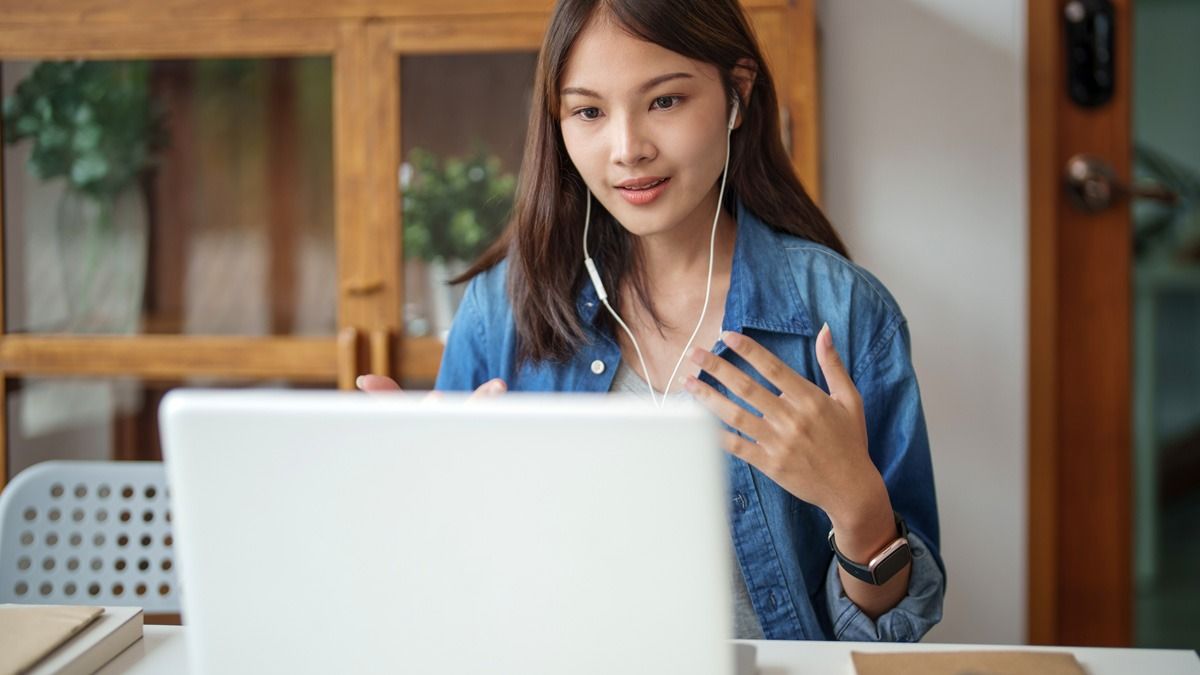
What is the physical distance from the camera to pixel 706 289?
138cm

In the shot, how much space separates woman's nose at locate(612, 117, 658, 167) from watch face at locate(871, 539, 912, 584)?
0.45 metres

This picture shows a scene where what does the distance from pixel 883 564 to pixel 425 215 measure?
3.66ft

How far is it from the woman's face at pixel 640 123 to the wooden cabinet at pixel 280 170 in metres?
0.59

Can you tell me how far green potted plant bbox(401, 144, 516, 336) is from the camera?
6.42ft

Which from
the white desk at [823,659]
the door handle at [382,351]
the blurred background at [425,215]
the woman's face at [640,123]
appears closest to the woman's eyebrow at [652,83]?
the woman's face at [640,123]

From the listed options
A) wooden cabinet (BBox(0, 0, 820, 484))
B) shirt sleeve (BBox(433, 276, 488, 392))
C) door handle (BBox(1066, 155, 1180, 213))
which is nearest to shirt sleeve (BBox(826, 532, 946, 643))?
shirt sleeve (BBox(433, 276, 488, 392))

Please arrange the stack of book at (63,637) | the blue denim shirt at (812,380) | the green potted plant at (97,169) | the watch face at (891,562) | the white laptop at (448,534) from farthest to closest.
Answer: the green potted plant at (97,169)
the blue denim shirt at (812,380)
the watch face at (891,562)
the stack of book at (63,637)
the white laptop at (448,534)

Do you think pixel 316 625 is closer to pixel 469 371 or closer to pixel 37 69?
pixel 469 371

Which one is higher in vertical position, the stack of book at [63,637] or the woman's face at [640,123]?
the woman's face at [640,123]

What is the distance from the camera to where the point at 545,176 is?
4.44ft

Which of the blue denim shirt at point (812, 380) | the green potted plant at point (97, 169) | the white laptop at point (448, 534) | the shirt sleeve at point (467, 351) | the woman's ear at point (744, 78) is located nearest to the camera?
the white laptop at point (448, 534)

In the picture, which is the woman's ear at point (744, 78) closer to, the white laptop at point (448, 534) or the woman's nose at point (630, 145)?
the woman's nose at point (630, 145)

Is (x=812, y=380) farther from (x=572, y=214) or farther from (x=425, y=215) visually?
(x=425, y=215)

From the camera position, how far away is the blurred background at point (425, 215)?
1.94 metres
